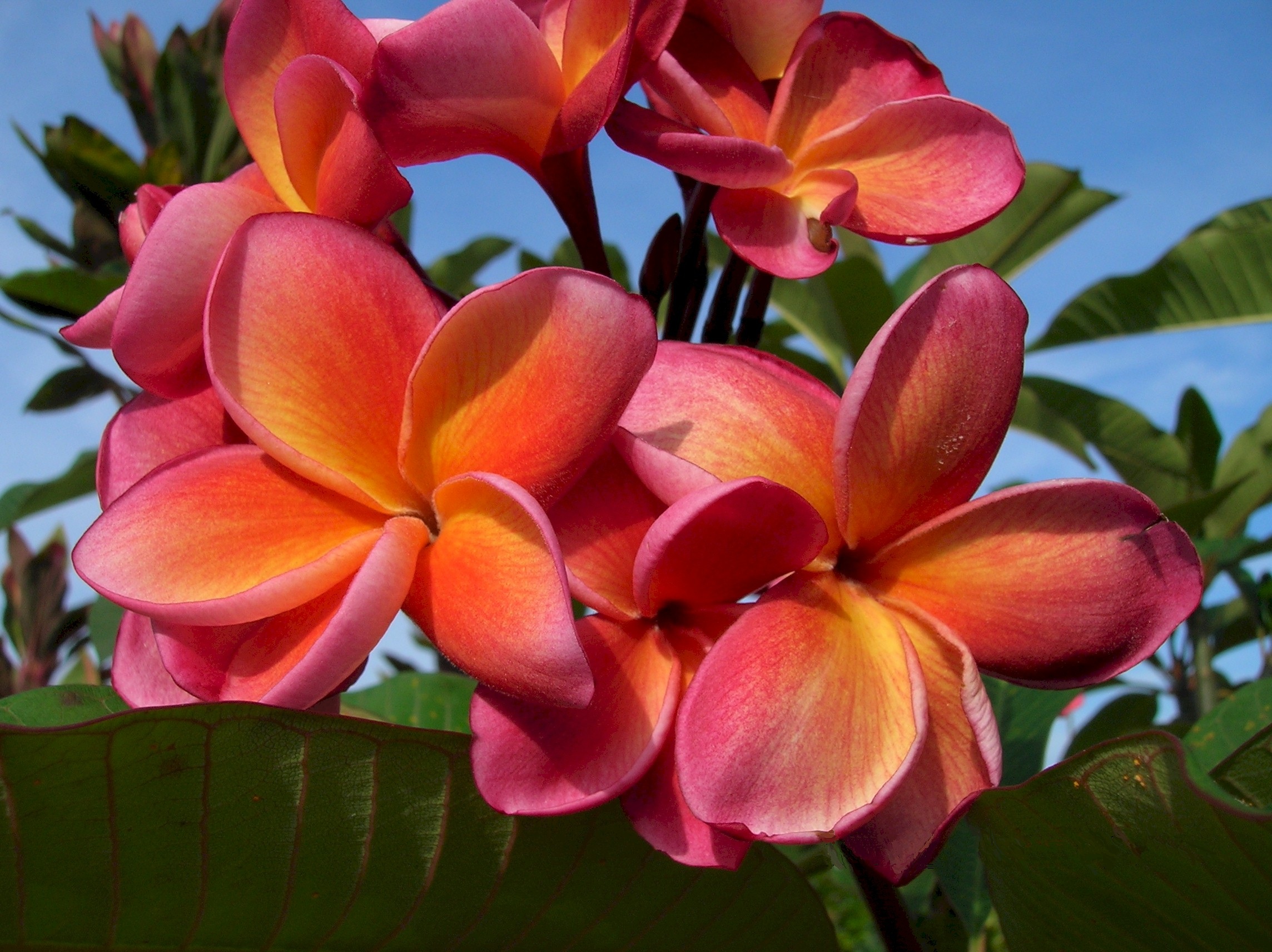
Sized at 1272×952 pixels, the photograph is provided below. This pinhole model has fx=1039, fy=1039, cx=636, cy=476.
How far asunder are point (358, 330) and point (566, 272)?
14 cm

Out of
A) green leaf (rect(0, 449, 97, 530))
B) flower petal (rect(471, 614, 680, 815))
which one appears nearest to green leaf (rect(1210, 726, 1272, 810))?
flower petal (rect(471, 614, 680, 815))

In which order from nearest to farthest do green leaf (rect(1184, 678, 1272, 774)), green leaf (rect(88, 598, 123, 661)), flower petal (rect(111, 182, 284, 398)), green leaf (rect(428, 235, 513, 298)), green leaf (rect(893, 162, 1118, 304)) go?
1. flower petal (rect(111, 182, 284, 398))
2. green leaf (rect(1184, 678, 1272, 774))
3. green leaf (rect(88, 598, 123, 661))
4. green leaf (rect(893, 162, 1118, 304))
5. green leaf (rect(428, 235, 513, 298))

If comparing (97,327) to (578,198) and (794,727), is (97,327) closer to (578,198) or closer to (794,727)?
(578,198)

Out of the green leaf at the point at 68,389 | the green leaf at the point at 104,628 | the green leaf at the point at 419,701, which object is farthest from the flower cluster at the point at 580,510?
the green leaf at the point at 68,389

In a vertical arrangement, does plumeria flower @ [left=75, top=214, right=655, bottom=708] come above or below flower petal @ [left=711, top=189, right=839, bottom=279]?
below

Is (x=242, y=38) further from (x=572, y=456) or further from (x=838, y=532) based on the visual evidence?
(x=838, y=532)

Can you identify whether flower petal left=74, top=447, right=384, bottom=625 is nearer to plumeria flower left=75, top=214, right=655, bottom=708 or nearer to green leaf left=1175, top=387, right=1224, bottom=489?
plumeria flower left=75, top=214, right=655, bottom=708

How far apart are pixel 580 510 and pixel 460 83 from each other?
0.94 ft

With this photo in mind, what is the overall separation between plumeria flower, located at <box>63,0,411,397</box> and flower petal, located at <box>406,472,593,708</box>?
22 centimetres

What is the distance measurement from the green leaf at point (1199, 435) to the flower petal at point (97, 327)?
2.09m

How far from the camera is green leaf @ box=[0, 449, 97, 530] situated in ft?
7.50

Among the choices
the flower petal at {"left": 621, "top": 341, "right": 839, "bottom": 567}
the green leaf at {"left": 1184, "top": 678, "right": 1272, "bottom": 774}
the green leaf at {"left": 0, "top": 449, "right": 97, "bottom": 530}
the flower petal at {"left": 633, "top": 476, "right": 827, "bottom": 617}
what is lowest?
the green leaf at {"left": 0, "top": 449, "right": 97, "bottom": 530}

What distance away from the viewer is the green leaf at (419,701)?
1.38 m

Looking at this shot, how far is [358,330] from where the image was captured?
60 cm
